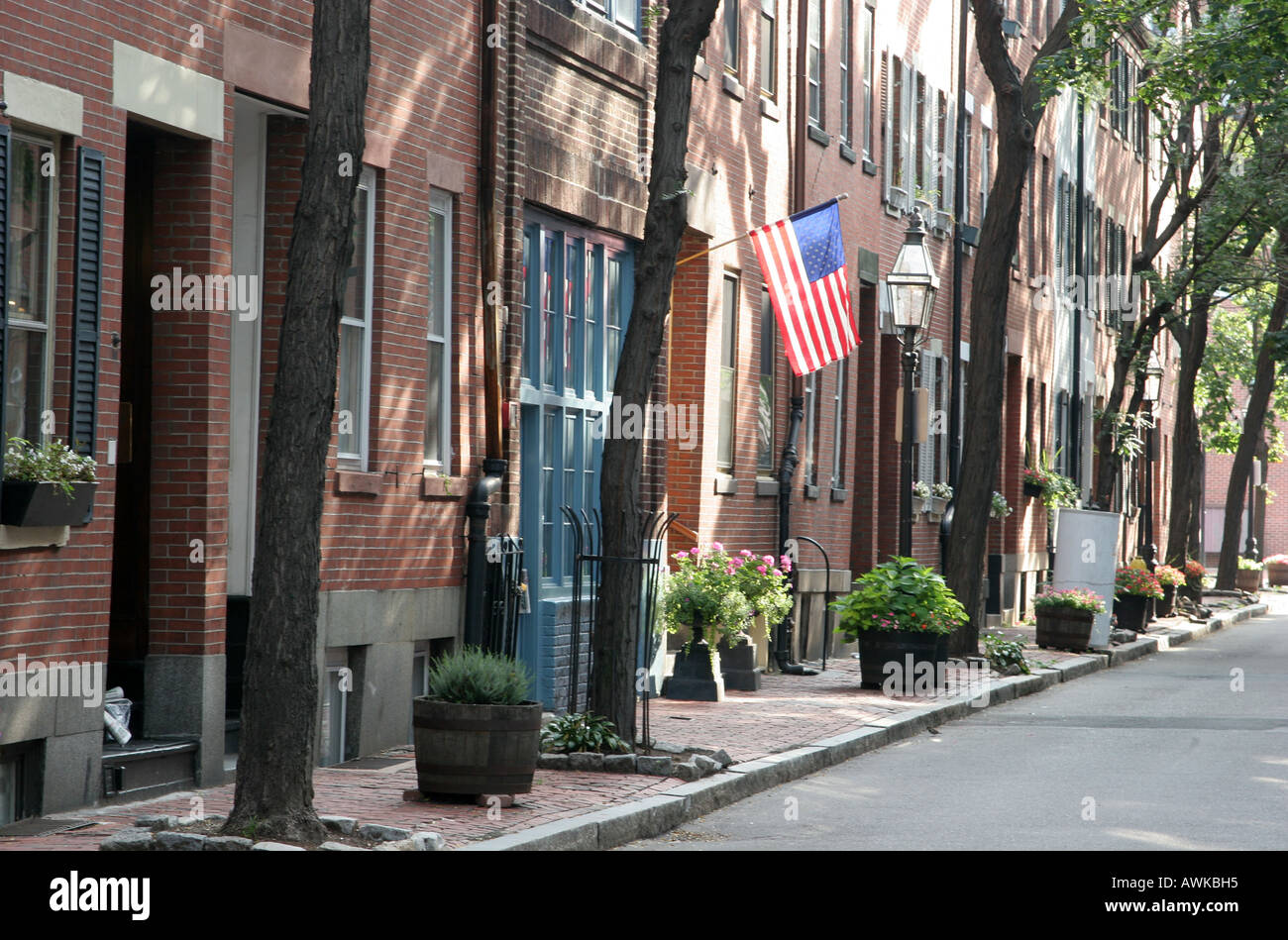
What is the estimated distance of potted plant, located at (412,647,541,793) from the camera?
9.71 m

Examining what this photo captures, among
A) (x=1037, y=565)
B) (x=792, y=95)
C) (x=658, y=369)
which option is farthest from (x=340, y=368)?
(x=1037, y=565)

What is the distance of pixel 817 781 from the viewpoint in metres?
12.6

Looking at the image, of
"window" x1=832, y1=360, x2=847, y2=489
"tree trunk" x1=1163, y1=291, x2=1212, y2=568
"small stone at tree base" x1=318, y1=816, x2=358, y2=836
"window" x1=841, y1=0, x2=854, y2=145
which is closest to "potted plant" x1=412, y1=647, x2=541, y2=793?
"small stone at tree base" x1=318, y1=816, x2=358, y2=836

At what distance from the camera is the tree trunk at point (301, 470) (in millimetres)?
8094

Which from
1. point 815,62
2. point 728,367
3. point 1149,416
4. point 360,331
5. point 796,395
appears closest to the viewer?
point 360,331

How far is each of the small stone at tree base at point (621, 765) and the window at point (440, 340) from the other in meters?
2.90

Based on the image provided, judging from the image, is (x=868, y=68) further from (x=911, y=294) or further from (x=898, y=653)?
(x=898, y=653)

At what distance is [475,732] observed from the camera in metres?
9.71

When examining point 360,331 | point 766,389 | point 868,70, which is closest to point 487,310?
point 360,331

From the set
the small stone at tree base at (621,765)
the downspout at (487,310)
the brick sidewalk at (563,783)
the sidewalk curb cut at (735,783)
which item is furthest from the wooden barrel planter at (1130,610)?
the small stone at tree base at (621,765)

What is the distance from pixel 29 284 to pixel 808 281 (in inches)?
345

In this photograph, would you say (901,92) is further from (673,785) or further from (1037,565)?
(673,785)

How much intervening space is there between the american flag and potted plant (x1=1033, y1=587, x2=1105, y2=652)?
9.24 meters

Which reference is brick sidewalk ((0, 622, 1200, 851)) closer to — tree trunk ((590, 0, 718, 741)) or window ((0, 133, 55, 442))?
tree trunk ((590, 0, 718, 741))
